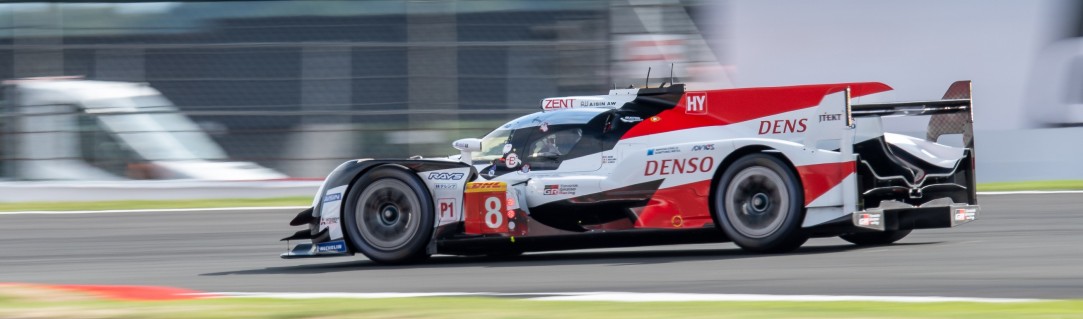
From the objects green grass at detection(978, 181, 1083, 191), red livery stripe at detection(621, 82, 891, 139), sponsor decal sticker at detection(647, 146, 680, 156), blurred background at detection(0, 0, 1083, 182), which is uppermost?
blurred background at detection(0, 0, 1083, 182)

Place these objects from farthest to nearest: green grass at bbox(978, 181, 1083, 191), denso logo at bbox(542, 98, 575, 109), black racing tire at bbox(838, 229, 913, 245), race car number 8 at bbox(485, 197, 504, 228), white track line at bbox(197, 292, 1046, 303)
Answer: green grass at bbox(978, 181, 1083, 191) < denso logo at bbox(542, 98, 575, 109) < black racing tire at bbox(838, 229, 913, 245) < race car number 8 at bbox(485, 197, 504, 228) < white track line at bbox(197, 292, 1046, 303)

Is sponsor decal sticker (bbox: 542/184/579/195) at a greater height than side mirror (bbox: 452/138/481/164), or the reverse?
side mirror (bbox: 452/138/481/164)

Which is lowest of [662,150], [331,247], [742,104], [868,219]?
[331,247]

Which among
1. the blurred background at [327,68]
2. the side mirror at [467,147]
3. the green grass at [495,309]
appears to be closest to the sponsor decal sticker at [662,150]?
the side mirror at [467,147]

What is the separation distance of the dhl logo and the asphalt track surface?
50cm

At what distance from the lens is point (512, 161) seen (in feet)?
30.2

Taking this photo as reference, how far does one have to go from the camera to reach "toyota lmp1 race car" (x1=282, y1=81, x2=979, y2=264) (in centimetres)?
830

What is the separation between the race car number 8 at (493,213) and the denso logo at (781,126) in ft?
5.73

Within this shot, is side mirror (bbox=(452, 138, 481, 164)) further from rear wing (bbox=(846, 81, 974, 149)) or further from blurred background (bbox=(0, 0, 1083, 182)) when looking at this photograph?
blurred background (bbox=(0, 0, 1083, 182))

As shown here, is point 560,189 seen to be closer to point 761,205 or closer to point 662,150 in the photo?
point 662,150

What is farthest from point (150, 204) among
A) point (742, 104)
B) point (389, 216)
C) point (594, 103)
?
point (742, 104)

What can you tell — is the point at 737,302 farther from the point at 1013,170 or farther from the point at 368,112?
the point at 368,112

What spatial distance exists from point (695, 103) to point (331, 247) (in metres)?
2.60

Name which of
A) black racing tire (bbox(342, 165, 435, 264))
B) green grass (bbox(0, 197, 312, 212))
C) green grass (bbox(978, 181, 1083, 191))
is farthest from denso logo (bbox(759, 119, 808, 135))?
green grass (bbox(0, 197, 312, 212))
